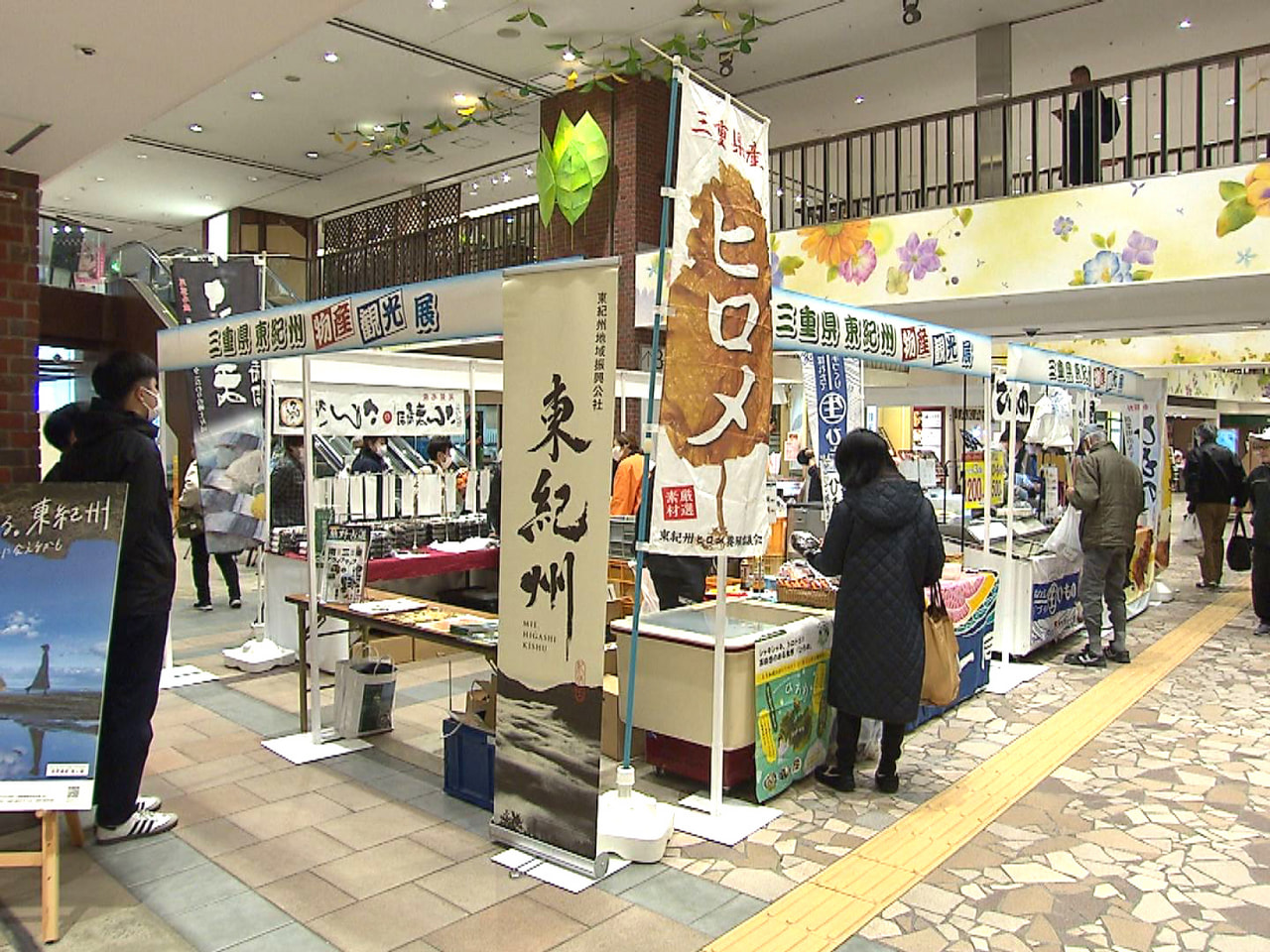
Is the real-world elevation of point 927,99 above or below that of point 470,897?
above

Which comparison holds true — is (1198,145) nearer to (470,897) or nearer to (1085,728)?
(1085,728)

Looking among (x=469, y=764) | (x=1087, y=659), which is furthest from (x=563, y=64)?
(x=469, y=764)

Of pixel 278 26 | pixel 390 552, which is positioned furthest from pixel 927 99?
pixel 278 26

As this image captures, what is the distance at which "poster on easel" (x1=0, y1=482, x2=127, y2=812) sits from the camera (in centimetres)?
301

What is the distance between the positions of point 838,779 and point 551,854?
4.75 feet

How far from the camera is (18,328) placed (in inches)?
159

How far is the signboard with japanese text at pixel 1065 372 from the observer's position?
625cm

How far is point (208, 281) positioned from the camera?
6.16 m

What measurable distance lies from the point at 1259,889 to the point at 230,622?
7.47 m

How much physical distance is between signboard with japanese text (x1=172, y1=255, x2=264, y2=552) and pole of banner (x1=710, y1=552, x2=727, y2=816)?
3.86 meters

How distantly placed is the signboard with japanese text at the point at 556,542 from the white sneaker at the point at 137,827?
1431 millimetres

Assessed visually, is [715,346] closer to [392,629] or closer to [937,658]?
[937,658]

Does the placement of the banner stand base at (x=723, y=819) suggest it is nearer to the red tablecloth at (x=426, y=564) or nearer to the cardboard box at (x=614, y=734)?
the cardboard box at (x=614, y=734)

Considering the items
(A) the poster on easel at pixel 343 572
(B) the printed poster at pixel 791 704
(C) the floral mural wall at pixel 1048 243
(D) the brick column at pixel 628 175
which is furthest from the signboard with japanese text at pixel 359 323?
(D) the brick column at pixel 628 175
